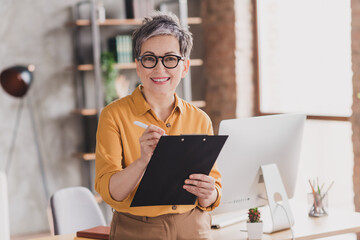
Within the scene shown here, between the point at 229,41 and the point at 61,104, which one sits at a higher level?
the point at 229,41

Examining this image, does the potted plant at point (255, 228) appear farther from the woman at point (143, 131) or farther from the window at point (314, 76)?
the window at point (314, 76)

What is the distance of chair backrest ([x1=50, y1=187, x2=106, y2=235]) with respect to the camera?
274 cm

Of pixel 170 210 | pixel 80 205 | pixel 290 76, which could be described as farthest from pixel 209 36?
pixel 170 210

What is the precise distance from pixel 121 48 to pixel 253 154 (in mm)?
3165

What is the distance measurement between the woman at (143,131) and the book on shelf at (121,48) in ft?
11.3

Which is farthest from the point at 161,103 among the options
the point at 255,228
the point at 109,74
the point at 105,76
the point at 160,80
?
the point at 105,76

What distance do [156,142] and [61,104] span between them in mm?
3891

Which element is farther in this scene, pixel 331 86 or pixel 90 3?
pixel 90 3

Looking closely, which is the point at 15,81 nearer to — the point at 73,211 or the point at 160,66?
the point at 73,211

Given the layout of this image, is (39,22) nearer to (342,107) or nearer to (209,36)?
(209,36)

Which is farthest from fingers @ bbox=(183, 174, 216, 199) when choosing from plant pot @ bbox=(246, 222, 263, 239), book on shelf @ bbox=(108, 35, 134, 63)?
book on shelf @ bbox=(108, 35, 134, 63)

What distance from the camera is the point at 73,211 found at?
2.82 metres

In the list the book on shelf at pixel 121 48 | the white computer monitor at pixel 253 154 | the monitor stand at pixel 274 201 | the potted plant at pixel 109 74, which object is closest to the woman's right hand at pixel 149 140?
the white computer monitor at pixel 253 154

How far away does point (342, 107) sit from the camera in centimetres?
451
